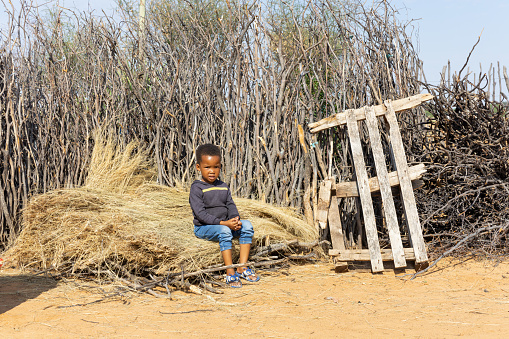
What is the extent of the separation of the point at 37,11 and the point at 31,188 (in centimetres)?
A: 182

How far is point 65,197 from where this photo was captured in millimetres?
3943

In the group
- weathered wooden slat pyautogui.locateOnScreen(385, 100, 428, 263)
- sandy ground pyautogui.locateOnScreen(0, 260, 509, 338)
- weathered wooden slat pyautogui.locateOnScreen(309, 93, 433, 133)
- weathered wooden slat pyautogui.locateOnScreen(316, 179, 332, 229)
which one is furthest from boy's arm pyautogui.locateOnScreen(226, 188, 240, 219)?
weathered wooden slat pyautogui.locateOnScreen(385, 100, 428, 263)

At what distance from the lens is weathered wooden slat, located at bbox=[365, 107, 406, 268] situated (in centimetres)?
389

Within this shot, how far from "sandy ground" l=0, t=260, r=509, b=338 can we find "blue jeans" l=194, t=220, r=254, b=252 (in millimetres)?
359

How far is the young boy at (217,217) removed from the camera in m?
3.65

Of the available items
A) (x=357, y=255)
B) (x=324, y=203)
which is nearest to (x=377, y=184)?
(x=324, y=203)

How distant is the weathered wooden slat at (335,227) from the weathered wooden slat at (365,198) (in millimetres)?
238

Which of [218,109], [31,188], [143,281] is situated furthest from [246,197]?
[31,188]

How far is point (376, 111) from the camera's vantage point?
4195 millimetres

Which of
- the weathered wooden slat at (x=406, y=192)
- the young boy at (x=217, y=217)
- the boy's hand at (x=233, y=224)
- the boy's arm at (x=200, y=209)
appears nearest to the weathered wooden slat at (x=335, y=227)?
the weathered wooden slat at (x=406, y=192)

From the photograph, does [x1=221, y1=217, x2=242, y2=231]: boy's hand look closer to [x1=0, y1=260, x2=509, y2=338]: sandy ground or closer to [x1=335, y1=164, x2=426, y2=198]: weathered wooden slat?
[x1=0, y1=260, x2=509, y2=338]: sandy ground

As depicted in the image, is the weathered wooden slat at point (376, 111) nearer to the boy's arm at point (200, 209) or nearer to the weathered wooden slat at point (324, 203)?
the weathered wooden slat at point (324, 203)

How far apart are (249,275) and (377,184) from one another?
1.39 m

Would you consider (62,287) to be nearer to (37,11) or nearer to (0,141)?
(0,141)
